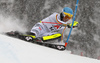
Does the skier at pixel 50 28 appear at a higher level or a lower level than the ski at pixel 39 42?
higher

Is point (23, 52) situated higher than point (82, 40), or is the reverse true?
point (23, 52)

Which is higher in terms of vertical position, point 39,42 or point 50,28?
point 50,28

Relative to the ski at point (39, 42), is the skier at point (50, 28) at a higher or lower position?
higher

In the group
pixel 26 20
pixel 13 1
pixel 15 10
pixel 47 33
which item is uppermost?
pixel 13 1

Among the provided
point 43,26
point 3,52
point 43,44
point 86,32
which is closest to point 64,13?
point 43,26

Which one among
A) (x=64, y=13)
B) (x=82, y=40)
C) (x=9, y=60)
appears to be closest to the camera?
(x=9, y=60)

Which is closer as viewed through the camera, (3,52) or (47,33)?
(3,52)

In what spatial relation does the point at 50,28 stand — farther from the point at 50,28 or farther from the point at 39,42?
the point at 39,42

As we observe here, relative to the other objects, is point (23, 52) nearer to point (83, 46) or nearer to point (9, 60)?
point (9, 60)

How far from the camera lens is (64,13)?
1.78m

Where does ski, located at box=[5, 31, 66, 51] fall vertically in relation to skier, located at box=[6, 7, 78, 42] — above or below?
below

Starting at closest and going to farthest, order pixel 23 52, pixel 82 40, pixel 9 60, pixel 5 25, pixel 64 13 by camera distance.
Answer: pixel 9 60, pixel 23 52, pixel 64 13, pixel 5 25, pixel 82 40

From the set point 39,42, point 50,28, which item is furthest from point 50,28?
point 39,42

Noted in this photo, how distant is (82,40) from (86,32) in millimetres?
179
